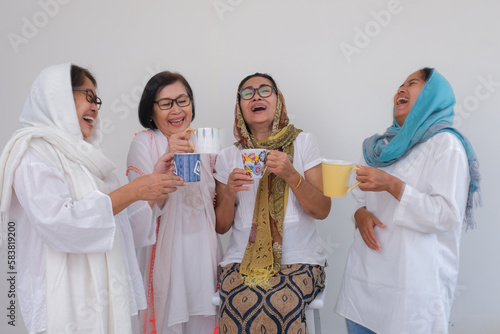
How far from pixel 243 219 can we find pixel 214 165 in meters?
0.36

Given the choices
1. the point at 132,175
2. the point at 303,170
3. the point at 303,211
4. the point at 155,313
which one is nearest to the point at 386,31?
the point at 303,170

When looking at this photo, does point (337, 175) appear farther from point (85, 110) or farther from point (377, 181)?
point (85, 110)

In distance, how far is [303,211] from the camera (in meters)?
2.33

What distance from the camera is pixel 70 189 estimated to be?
1662 millimetres

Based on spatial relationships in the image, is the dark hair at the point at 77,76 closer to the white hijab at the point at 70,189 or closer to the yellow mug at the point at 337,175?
the white hijab at the point at 70,189

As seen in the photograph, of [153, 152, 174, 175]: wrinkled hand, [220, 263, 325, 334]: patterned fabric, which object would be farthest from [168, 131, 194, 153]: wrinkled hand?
[220, 263, 325, 334]: patterned fabric

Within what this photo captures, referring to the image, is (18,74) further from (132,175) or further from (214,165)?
(214,165)

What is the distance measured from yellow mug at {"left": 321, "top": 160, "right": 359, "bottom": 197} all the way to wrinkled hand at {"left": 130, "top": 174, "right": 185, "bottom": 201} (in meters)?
0.63

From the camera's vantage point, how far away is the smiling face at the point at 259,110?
239 cm

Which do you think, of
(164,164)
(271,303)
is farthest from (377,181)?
(164,164)

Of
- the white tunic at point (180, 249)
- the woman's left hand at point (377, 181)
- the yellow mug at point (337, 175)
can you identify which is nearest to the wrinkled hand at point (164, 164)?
the white tunic at point (180, 249)

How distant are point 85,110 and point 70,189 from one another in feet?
1.10

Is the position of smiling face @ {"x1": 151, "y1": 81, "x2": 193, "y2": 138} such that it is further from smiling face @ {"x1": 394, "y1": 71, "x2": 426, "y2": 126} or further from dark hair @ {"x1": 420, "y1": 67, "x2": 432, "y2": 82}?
dark hair @ {"x1": 420, "y1": 67, "x2": 432, "y2": 82}

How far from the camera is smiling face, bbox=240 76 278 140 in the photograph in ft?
7.83
